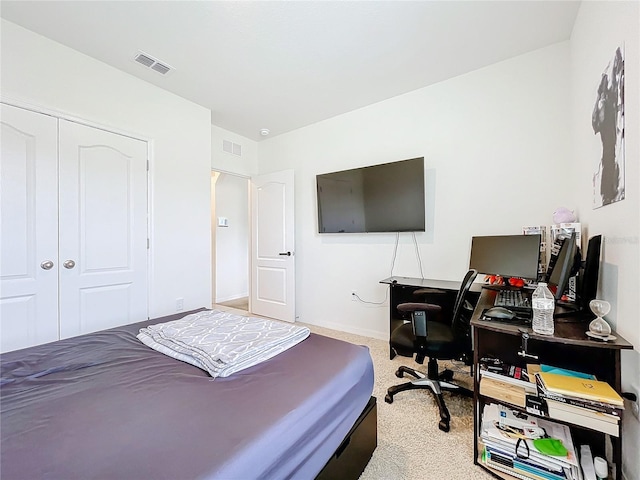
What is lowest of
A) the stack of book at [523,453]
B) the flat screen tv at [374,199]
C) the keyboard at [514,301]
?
the stack of book at [523,453]

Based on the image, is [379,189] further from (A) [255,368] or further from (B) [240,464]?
(B) [240,464]

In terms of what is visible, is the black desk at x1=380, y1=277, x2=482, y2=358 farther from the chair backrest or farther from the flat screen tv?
the flat screen tv

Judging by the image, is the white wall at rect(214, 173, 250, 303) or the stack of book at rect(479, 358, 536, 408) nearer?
the stack of book at rect(479, 358, 536, 408)

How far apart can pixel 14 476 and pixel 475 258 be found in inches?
109

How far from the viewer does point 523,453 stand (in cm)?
130

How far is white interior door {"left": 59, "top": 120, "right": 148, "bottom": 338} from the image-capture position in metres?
2.30

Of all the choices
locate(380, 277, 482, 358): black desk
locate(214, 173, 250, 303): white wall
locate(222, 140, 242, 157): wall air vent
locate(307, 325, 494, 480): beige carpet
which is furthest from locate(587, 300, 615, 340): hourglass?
locate(214, 173, 250, 303): white wall

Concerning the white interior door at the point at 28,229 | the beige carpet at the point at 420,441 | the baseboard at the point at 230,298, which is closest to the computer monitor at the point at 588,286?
the beige carpet at the point at 420,441

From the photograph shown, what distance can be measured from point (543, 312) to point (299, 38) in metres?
2.43

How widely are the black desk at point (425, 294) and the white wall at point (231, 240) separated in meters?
3.54

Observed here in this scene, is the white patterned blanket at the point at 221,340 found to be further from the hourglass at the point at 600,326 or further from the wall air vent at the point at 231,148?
the wall air vent at the point at 231,148

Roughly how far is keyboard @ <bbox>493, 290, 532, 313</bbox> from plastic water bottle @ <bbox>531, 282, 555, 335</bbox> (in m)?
0.24

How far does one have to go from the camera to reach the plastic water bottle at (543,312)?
1245mm

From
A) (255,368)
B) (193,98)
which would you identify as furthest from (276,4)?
(255,368)
